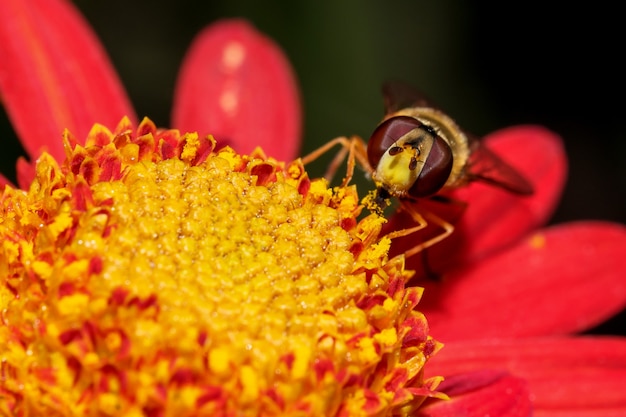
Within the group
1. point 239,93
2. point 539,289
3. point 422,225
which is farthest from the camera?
point 239,93

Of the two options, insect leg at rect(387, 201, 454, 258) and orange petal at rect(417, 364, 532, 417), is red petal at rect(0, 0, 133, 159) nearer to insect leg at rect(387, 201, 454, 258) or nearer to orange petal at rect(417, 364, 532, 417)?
insect leg at rect(387, 201, 454, 258)

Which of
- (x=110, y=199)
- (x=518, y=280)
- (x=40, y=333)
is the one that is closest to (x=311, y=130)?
(x=518, y=280)

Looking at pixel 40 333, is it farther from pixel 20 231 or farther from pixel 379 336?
pixel 379 336

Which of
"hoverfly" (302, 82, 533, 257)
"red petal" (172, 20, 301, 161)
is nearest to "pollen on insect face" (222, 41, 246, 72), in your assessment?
"red petal" (172, 20, 301, 161)

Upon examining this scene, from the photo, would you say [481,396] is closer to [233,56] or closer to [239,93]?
[239,93]

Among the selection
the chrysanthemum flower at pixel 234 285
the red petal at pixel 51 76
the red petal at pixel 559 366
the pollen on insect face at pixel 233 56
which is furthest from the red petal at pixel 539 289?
the red petal at pixel 51 76

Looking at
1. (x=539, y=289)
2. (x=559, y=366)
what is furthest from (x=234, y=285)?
(x=539, y=289)

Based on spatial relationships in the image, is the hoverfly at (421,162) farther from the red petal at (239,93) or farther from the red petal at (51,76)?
the red petal at (51,76)
